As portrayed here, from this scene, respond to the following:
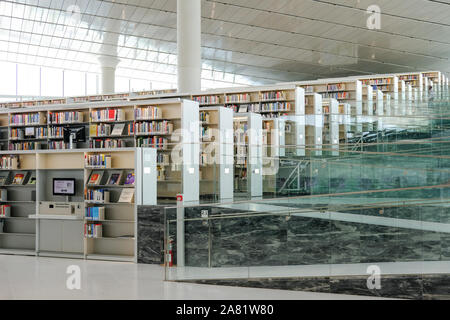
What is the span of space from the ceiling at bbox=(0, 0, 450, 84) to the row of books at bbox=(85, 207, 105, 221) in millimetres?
9679

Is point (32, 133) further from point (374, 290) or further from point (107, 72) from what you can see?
point (107, 72)

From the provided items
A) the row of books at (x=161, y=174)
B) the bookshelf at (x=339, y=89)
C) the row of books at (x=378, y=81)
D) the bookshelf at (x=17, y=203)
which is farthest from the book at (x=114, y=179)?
the row of books at (x=378, y=81)

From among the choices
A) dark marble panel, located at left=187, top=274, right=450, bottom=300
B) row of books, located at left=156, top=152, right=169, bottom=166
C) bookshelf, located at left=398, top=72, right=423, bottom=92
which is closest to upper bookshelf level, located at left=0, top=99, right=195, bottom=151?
row of books, located at left=156, top=152, right=169, bottom=166

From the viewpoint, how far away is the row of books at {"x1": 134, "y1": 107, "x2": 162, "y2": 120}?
9.70 m

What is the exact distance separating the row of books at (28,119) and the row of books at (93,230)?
3.87 meters

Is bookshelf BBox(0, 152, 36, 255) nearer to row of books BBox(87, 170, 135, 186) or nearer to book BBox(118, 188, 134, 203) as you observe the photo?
row of books BBox(87, 170, 135, 186)

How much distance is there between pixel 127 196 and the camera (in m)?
7.73

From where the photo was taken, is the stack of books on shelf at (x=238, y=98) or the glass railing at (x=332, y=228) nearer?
the glass railing at (x=332, y=228)

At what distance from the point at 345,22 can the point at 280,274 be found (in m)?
13.9

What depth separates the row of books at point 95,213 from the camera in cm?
789

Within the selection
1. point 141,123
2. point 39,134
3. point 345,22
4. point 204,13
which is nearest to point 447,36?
point 345,22

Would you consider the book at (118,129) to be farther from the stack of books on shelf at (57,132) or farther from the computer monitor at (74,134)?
the stack of books on shelf at (57,132)

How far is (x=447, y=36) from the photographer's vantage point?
1950 centimetres

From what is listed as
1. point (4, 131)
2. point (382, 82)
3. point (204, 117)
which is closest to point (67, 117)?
point (4, 131)
